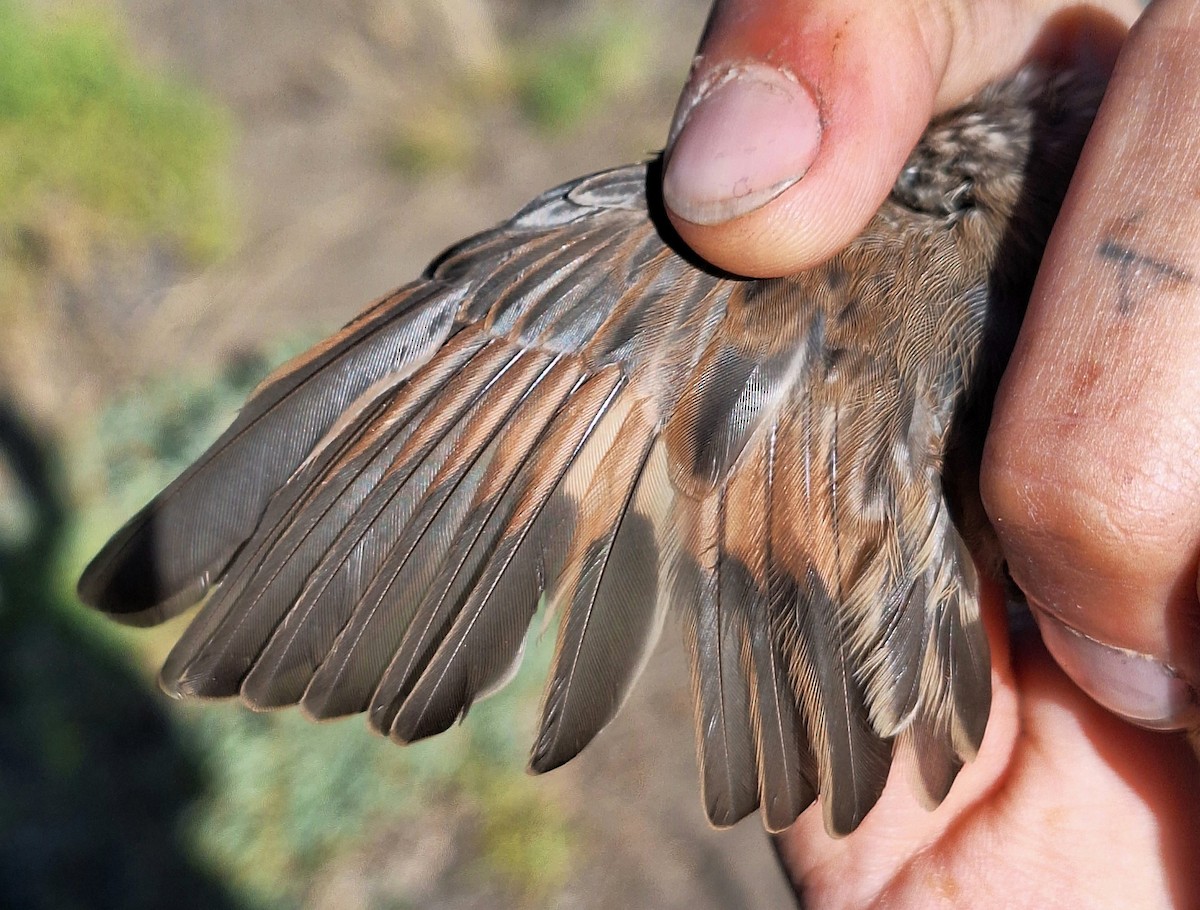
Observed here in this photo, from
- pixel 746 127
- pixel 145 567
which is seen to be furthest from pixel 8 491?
pixel 746 127

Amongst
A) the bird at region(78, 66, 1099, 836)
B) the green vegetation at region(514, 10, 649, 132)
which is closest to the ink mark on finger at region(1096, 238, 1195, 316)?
the bird at region(78, 66, 1099, 836)

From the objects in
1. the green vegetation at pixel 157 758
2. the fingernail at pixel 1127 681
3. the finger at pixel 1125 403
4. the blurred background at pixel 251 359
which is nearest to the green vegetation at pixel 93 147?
the blurred background at pixel 251 359

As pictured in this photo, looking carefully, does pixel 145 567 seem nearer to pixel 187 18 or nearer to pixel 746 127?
pixel 746 127

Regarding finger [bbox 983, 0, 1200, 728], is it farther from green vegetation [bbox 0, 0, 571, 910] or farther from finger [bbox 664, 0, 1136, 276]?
green vegetation [bbox 0, 0, 571, 910]

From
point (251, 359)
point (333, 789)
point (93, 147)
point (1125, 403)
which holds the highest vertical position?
point (93, 147)

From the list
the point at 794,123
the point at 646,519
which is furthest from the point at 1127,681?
the point at 794,123

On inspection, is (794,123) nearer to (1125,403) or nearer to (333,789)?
(1125,403)
